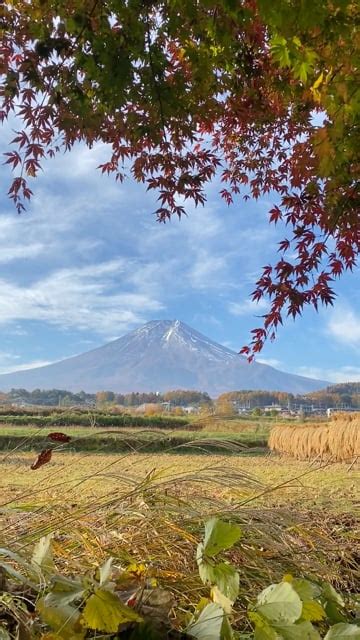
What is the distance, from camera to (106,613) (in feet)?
2.22

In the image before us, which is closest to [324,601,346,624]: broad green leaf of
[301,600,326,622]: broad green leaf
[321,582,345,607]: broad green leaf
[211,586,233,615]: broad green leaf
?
[321,582,345,607]: broad green leaf

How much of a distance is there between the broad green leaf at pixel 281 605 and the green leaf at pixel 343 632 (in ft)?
0.28

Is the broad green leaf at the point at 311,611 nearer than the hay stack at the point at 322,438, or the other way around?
the broad green leaf at the point at 311,611

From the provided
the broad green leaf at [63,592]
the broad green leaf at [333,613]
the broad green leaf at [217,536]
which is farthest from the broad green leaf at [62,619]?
the broad green leaf at [333,613]

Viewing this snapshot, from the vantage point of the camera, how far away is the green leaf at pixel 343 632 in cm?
81

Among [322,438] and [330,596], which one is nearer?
[330,596]

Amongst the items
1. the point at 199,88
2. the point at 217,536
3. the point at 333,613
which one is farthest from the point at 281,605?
the point at 199,88

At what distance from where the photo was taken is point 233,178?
6.01m

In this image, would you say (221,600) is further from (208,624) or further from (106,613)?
(106,613)

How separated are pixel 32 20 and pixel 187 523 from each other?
145 inches

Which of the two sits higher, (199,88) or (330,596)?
(199,88)

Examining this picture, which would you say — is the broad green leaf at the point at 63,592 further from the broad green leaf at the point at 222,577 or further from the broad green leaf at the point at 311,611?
the broad green leaf at the point at 311,611

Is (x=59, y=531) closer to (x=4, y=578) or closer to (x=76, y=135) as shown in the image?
(x=4, y=578)

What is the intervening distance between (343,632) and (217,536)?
222mm
